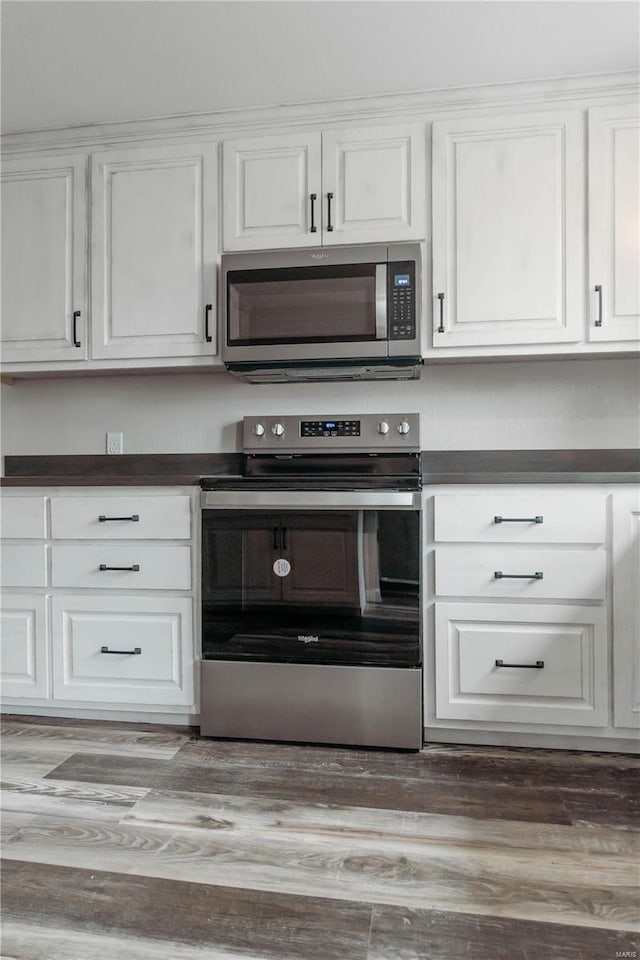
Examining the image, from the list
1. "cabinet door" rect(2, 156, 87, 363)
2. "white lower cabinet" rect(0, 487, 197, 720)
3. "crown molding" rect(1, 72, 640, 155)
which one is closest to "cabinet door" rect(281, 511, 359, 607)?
"white lower cabinet" rect(0, 487, 197, 720)

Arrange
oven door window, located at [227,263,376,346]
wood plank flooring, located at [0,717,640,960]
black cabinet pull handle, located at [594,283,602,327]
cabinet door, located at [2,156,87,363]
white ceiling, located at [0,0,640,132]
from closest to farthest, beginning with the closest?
wood plank flooring, located at [0,717,640,960], white ceiling, located at [0,0,640,132], black cabinet pull handle, located at [594,283,602,327], oven door window, located at [227,263,376,346], cabinet door, located at [2,156,87,363]

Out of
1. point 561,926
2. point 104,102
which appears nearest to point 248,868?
point 561,926

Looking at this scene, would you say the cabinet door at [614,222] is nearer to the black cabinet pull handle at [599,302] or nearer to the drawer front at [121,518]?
the black cabinet pull handle at [599,302]

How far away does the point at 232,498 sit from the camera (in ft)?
7.43

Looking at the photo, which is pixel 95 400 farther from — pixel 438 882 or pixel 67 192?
pixel 438 882

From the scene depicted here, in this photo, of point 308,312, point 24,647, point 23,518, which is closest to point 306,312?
point 308,312

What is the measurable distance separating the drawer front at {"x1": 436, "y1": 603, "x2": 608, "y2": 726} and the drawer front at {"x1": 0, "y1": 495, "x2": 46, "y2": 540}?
4.82 feet

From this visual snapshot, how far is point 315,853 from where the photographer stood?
1551mm

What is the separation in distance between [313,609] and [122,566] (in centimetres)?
71

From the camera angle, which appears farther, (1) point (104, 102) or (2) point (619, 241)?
(1) point (104, 102)

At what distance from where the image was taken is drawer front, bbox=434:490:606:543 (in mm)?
2107

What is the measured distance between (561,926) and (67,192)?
9.40 ft

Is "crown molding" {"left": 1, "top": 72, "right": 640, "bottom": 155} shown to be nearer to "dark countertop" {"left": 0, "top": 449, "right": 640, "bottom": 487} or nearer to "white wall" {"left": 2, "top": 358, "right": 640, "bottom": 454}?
"white wall" {"left": 2, "top": 358, "right": 640, "bottom": 454}

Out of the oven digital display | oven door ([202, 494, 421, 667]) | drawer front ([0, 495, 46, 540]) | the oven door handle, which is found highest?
the oven digital display
